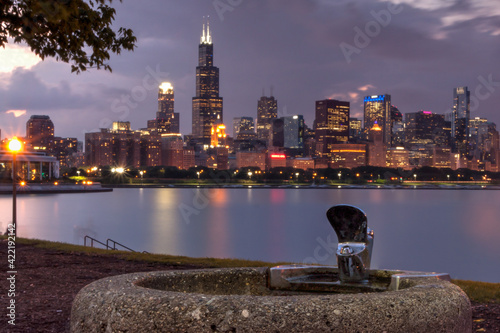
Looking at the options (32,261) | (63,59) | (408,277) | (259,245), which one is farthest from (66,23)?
(259,245)

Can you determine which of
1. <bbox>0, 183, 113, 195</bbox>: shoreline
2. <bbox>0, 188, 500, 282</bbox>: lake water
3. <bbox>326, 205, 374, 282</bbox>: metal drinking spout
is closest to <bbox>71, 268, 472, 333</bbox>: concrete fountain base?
<bbox>326, 205, 374, 282</bbox>: metal drinking spout

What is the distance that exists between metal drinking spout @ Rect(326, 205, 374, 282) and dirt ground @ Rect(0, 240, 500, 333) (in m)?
2.43

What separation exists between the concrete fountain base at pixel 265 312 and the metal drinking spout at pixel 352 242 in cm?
109

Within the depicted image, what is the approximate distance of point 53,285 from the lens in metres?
9.25

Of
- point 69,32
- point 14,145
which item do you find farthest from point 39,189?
point 69,32

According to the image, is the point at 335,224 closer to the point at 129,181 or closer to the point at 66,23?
the point at 66,23

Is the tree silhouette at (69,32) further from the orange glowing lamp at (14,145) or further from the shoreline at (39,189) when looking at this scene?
the shoreline at (39,189)

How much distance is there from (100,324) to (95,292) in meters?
0.29

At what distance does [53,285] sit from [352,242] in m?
6.30

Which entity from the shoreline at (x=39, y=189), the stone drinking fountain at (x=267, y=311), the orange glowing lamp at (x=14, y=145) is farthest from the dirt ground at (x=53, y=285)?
the shoreline at (x=39, y=189)

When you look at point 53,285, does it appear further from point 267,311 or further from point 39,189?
point 39,189

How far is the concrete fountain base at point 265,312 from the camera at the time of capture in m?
3.35

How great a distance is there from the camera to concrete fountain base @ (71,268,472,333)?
11.0ft

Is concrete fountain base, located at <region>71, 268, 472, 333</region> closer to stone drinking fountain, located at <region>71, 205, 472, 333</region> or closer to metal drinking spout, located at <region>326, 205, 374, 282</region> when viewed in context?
stone drinking fountain, located at <region>71, 205, 472, 333</region>
